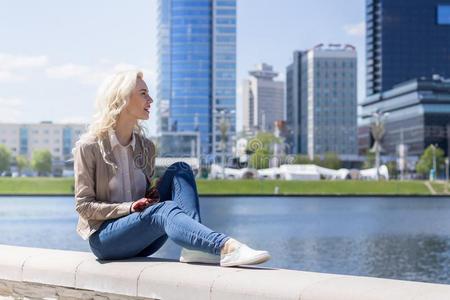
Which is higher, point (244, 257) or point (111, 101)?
point (111, 101)

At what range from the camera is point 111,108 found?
200 inches

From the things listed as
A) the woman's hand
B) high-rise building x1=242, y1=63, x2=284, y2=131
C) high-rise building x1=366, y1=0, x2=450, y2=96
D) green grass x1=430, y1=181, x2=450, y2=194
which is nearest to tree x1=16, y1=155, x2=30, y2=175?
green grass x1=430, y1=181, x2=450, y2=194

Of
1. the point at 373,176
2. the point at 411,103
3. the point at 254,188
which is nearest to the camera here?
the point at 254,188

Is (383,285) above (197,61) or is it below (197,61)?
below

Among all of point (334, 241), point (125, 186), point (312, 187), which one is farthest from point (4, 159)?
point (125, 186)

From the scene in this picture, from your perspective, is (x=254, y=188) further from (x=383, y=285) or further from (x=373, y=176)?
(x=383, y=285)

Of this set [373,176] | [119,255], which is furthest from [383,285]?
[373,176]

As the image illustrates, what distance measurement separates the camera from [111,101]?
16.7 feet

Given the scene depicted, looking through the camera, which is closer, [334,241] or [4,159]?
[334,241]

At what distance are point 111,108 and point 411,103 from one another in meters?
140

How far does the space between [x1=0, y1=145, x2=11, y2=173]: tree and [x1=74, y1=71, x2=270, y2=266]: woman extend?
99641mm

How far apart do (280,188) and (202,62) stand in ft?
240

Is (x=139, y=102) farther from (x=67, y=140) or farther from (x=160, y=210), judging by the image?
(x=67, y=140)

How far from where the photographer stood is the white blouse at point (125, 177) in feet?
16.7
